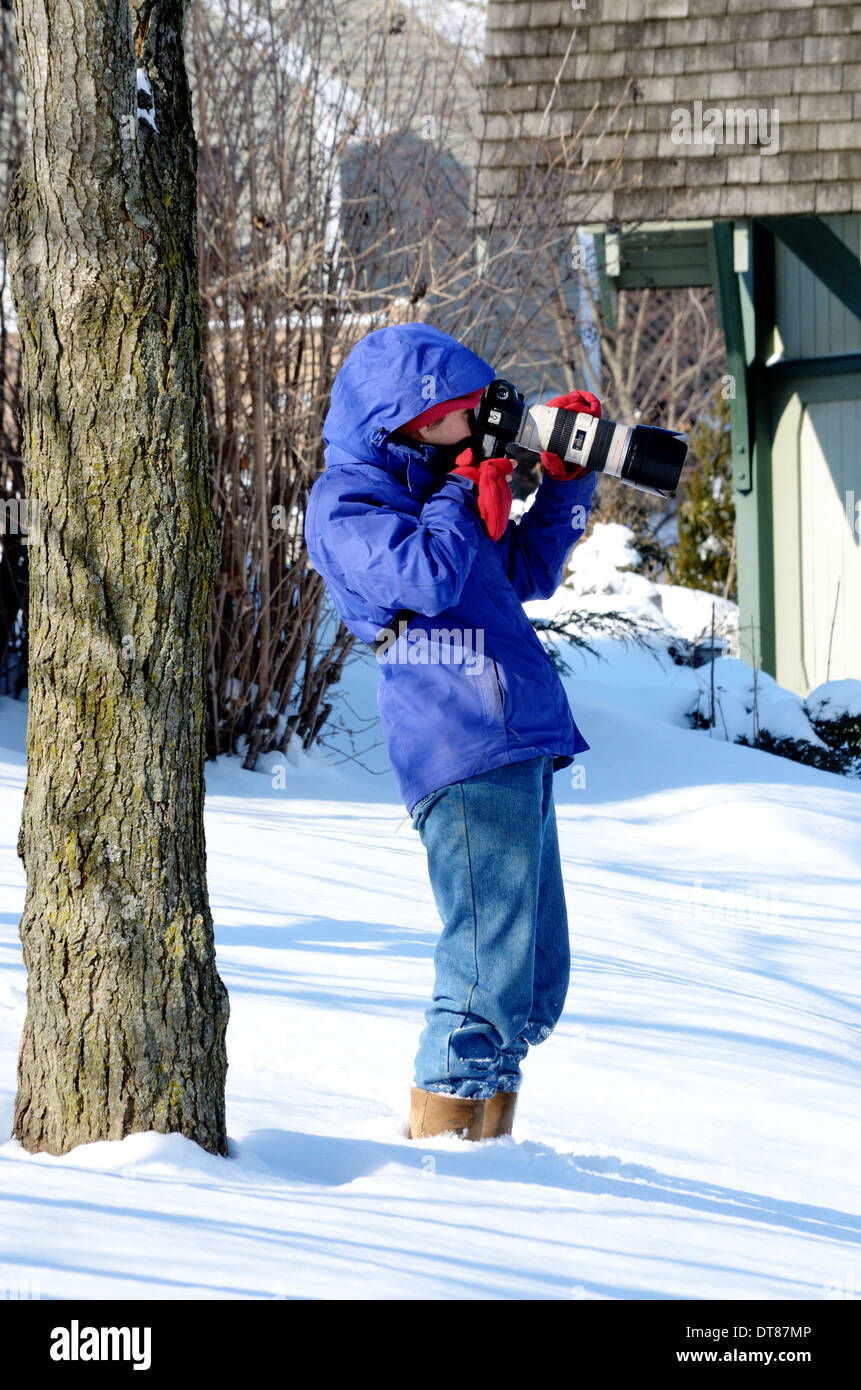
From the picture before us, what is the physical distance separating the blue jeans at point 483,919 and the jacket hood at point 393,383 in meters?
0.61

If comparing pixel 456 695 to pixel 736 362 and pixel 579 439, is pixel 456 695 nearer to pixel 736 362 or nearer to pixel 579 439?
pixel 579 439

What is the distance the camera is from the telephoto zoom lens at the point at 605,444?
96.0 inches

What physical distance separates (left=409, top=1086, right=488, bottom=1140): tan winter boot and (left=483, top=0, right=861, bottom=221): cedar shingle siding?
550cm

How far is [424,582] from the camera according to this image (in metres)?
2.21

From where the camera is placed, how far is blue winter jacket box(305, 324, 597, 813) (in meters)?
2.26

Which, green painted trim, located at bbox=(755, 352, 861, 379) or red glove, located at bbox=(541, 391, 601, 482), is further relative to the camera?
green painted trim, located at bbox=(755, 352, 861, 379)

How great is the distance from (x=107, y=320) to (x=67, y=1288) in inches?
50.8

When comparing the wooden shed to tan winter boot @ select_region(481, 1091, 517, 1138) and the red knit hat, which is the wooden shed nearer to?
the red knit hat

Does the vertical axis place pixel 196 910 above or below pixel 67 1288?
above

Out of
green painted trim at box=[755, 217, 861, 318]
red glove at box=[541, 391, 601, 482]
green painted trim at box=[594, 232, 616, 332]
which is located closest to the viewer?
red glove at box=[541, 391, 601, 482]

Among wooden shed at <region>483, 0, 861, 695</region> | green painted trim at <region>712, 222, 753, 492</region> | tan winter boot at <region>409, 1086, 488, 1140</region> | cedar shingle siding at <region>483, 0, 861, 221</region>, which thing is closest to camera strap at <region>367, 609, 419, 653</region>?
tan winter boot at <region>409, 1086, 488, 1140</region>
